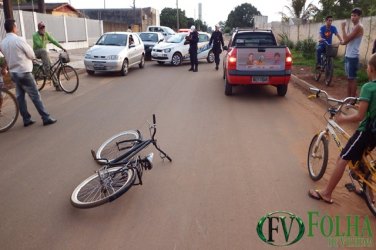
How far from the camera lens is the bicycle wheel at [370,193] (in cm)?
339

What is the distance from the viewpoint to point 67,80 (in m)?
10.0

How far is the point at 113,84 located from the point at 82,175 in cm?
735

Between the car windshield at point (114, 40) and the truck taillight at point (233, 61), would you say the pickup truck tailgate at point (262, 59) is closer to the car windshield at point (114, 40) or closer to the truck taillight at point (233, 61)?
the truck taillight at point (233, 61)

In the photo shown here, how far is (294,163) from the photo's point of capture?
192 inches

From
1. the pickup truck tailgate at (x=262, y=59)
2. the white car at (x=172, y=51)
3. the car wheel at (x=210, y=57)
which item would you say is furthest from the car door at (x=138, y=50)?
the pickup truck tailgate at (x=262, y=59)

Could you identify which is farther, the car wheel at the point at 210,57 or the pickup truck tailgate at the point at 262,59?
the car wheel at the point at 210,57

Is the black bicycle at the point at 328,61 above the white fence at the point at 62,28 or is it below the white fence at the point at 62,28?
below

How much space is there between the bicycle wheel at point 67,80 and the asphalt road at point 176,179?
195 centimetres

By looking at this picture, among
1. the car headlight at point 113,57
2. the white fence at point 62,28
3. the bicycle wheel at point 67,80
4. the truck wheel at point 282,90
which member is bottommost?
the truck wheel at point 282,90

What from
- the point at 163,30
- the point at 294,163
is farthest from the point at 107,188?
the point at 163,30

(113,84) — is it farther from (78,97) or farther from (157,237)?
(157,237)

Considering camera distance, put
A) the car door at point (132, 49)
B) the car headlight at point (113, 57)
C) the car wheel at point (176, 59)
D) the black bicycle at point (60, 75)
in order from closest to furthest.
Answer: the black bicycle at point (60, 75), the car headlight at point (113, 57), the car door at point (132, 49), the car wheel at point (176, 59)

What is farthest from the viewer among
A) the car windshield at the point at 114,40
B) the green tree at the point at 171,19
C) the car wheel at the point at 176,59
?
the green tree at the point at 171,19

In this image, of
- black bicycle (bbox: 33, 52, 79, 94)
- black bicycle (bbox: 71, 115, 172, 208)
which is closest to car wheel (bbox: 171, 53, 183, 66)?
black bicycle (bbox: 33, 52, 79, 94)
